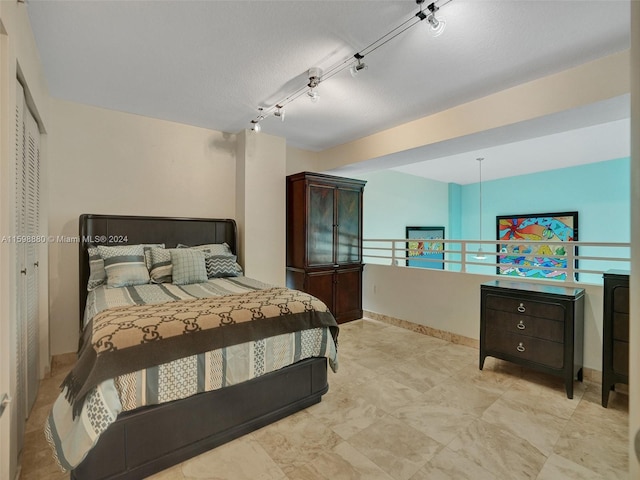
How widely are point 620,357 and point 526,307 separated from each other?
2.12 feet

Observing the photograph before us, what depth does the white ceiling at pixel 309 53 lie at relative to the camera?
1.89 m

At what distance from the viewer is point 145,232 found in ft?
11.3

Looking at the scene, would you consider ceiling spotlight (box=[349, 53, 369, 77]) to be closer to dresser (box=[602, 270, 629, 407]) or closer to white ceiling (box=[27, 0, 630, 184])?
white ceiling (box=[27, 0, 630, 184])

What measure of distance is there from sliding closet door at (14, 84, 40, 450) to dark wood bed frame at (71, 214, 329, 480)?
2.27 feet

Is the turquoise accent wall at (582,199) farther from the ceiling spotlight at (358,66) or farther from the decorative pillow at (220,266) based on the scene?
the decorative pillow at (220,266)

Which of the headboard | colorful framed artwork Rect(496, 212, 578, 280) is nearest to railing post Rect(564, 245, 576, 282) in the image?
colorful framed artwork Rect(496, 212, 578, 280)

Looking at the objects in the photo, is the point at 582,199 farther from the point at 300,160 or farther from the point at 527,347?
the point at 300,160

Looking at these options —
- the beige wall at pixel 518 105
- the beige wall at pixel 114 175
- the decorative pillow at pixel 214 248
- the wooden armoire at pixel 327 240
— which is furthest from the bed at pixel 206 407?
the beige wall at pixel 518 105

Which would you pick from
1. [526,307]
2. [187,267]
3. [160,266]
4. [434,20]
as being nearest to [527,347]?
[526,307]

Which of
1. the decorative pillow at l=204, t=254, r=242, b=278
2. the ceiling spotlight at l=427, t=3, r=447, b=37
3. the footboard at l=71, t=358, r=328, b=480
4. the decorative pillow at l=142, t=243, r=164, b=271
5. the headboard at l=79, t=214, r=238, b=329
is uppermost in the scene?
the ceiling spotlight at l=427, t=3, r=447, b=37

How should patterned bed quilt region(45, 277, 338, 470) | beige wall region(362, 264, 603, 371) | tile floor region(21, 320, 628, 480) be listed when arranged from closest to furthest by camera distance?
patterned bed quilt region(45, 277, 338, 470)
tile floor region(21, 320, 628, 480)
beige wall region(362, 264, 603, 371)

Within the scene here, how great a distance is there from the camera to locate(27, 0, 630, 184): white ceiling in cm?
189

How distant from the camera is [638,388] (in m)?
0.60

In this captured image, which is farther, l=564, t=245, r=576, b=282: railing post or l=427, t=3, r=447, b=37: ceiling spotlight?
l=564, t=245, r=576, b=282: railing post
